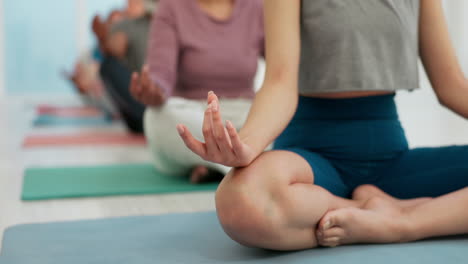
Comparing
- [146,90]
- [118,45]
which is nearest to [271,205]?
[146,90]

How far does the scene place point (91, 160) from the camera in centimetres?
257

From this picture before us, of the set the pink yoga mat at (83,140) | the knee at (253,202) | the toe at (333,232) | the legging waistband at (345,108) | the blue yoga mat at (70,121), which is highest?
the legging waistband at (345,108)

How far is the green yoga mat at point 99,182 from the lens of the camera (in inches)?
71.8

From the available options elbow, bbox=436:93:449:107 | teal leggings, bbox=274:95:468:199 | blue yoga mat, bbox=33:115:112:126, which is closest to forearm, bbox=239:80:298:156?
teal leggings, bbox=274:95:468:199

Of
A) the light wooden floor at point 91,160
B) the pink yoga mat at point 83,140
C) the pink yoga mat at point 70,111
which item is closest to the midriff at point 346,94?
the light wooden floor at point 91,160

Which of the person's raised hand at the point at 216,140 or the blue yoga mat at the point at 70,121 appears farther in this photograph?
the blue yoga mat at the point at 70,121

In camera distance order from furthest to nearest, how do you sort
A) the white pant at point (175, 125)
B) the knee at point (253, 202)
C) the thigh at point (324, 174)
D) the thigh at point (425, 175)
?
the white pant at point (175, 125) < the thigh at point (425, 175) < the thigh at point (324, 174) < the knee at point (253, 202)

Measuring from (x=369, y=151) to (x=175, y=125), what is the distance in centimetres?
90

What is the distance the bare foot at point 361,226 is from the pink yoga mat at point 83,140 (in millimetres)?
2199

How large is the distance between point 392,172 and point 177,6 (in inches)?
44.8

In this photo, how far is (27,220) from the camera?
150 cm

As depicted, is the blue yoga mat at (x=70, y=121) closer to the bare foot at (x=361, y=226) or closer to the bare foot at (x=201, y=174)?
the bare foot at (x=201, y=174)

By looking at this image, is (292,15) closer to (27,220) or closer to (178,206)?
(178,206)

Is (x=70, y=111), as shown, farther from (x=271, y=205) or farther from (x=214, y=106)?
(x=214, y=106)
